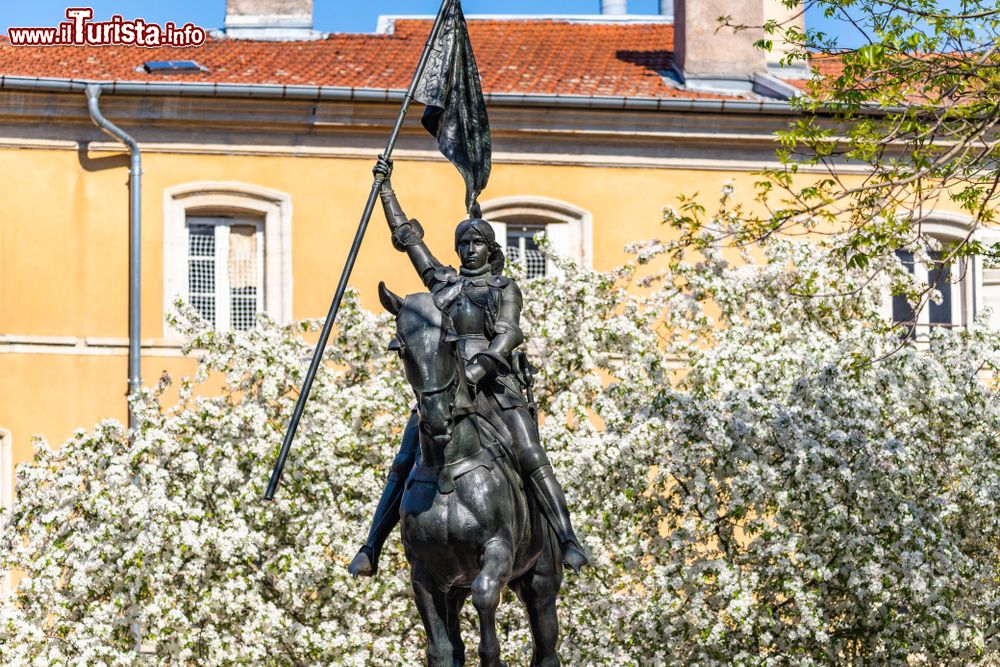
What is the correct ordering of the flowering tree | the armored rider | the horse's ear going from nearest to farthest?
the horse's ear → the armored rider → the flowering tree

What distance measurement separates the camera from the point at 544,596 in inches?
Answer: 482

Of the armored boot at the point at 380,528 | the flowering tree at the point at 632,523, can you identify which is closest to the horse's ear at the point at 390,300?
the armored boot at the point at 380,528

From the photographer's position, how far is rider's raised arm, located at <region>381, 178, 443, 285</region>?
1245 centimetres

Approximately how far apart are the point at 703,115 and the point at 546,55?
2.69 meters

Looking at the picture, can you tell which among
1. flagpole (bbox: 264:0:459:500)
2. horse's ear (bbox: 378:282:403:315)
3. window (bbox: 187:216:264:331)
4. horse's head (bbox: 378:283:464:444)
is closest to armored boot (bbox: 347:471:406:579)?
flagpole (bbox: 264:0:459:500)

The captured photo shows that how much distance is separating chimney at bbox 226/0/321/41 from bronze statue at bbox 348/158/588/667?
55.2 feet

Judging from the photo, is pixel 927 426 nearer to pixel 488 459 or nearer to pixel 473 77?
pixel 473 77

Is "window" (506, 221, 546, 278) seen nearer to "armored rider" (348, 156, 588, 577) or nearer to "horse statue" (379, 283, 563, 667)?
"armored rider" (348, 156, 588, 577)

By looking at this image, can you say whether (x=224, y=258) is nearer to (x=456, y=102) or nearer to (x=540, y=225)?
(x=540, y=225)

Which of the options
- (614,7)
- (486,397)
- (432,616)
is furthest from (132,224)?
(432,616)

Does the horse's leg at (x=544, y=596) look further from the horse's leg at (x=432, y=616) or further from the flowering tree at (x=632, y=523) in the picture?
the flowering tree at (x=632, y=523)

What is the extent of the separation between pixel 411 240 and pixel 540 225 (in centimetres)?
1516

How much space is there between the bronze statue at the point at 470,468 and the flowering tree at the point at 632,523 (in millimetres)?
5429

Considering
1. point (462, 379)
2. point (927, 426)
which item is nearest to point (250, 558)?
point (927, 426)
